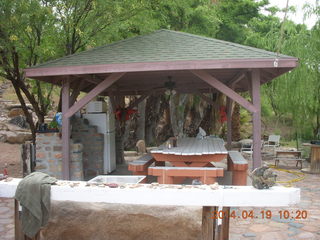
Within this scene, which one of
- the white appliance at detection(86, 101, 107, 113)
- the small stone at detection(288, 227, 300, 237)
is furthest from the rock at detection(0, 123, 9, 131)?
the small stone at detection(288, 227, 300, 237)

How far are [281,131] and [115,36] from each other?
12.7 metres

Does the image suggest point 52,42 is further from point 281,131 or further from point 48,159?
point 281,131

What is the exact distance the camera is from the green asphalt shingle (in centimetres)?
600

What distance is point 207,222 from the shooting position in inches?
136

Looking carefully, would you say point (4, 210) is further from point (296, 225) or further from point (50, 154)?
point (296, 225)

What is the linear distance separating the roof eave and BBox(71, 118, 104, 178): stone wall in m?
2.10

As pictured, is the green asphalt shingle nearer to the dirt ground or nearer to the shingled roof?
the shingled roof

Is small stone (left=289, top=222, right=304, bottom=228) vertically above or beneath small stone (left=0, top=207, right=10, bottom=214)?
above

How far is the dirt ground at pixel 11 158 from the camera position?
360 inches

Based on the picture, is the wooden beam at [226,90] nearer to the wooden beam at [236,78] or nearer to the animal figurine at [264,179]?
the wooden beam at [236,78]

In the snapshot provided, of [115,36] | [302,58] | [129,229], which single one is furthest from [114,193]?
[302,58]

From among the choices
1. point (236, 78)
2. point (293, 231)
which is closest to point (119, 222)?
point (293, 231)

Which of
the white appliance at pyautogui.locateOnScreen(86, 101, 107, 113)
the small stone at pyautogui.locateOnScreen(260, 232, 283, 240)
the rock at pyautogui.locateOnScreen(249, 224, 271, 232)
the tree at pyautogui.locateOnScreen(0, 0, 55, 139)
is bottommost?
the rock at pyautogui.locateOnScreen(249, 224, 271, 232)

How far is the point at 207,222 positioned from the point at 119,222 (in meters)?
0.94
